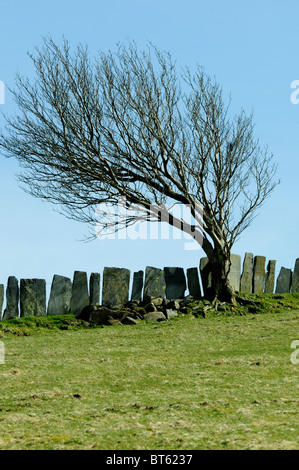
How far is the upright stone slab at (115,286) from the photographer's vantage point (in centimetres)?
1528

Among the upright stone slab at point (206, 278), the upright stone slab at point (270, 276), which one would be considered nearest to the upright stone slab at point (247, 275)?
the upright stone slab at point (270, 276)

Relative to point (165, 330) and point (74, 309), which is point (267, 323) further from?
point (74, 309)

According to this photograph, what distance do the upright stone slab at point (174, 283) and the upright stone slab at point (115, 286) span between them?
1345mm

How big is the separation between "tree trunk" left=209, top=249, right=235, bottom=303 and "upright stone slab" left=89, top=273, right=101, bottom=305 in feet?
10.9

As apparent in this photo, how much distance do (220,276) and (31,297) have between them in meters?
5.24

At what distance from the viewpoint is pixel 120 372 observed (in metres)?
7.86

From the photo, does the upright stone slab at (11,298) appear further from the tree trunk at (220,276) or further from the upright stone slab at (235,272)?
the upright stone slab at (235,272)

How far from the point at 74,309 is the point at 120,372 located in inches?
288

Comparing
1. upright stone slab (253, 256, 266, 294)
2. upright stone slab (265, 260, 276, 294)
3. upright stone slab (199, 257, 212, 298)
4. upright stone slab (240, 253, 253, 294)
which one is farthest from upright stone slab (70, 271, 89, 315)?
upright stone slab (265, 260, 276, 294)

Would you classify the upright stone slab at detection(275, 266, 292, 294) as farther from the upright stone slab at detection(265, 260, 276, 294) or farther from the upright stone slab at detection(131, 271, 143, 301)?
the upright stone slab at detection(131, 271, 143, 301)

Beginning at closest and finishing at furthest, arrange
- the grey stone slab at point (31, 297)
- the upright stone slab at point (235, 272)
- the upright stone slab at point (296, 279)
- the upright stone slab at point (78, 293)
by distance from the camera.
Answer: the grey stone slab at point (31, 297) < the upright stone slab at point (78, 293) < the upright stone slab at point (235, 272) < the upright stone slab at point (296, 279)

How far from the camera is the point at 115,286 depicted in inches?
605
